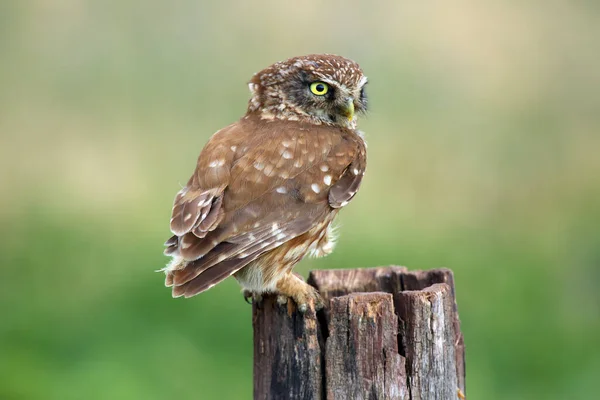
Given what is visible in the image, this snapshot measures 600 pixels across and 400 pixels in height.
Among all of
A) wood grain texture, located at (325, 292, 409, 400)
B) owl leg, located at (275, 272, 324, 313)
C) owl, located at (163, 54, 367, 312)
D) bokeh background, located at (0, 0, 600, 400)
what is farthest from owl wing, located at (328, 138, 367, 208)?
bokeh background, located at (0, 0, 600, 400)

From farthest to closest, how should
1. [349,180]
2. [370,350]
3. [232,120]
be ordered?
[232,120], [349,180], [370,350]

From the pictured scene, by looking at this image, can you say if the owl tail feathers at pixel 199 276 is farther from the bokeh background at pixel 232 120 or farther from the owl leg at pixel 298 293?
the bokeh background at pixel 232 120

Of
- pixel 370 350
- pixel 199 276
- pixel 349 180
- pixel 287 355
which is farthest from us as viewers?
pixel 349 180

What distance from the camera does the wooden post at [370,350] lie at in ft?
10.5

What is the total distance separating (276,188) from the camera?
392 cm

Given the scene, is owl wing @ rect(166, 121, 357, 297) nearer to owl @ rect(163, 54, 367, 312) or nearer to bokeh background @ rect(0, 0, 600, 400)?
owl @ rect(163, 54, 367, 312)

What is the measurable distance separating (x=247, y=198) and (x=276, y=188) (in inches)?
6.2

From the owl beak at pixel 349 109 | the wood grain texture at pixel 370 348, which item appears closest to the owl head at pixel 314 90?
the owl beak at pixel 349 109

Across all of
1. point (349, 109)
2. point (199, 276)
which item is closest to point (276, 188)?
point (199, 276)

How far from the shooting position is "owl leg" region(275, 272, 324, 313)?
3.60 m

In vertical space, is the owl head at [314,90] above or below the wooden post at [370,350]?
above

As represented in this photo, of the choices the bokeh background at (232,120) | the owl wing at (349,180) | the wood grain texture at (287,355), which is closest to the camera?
the wood grain texture at (287,355)

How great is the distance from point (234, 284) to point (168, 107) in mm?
2394

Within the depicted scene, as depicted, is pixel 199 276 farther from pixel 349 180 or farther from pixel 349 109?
pixel 349 109
